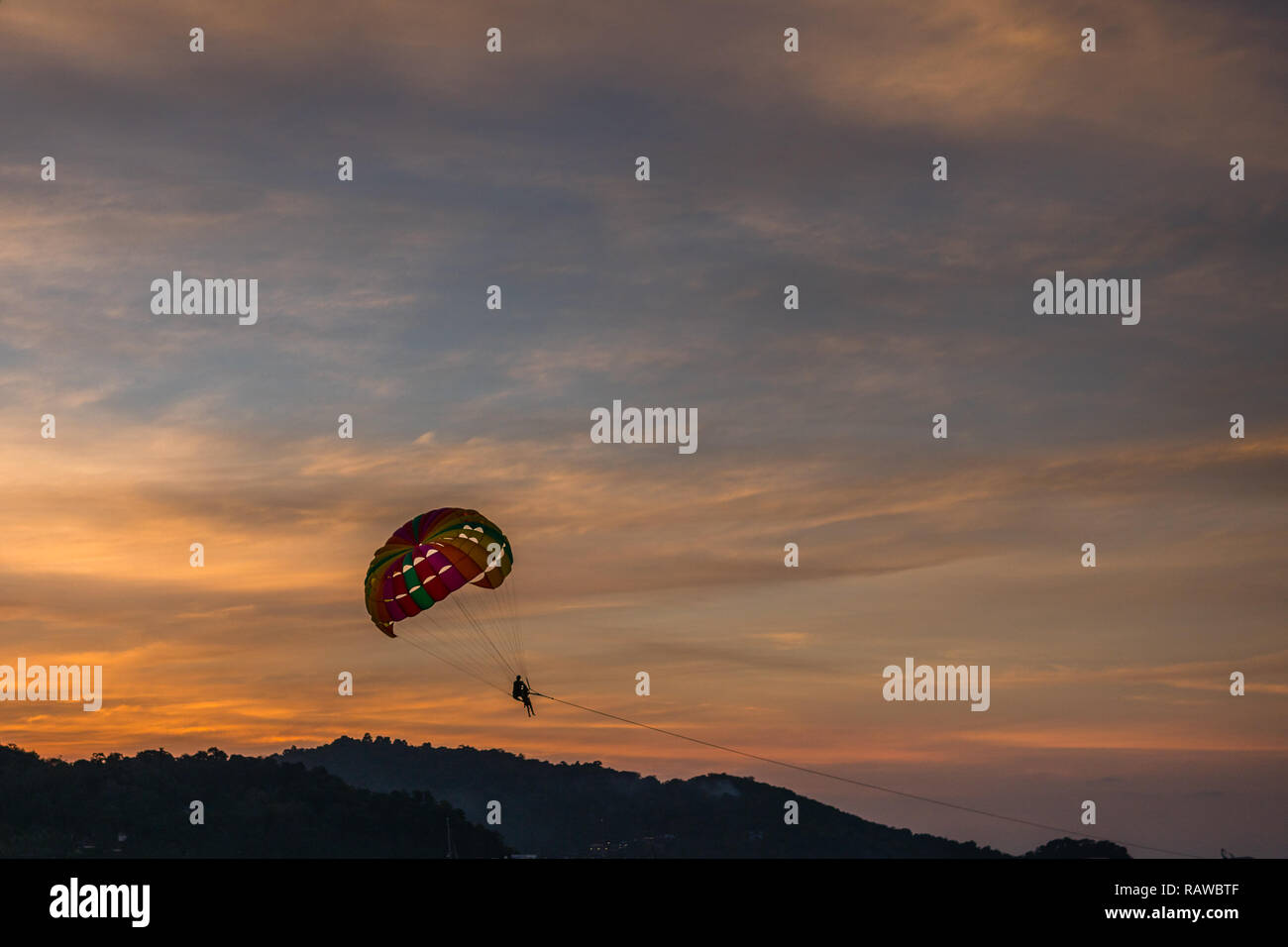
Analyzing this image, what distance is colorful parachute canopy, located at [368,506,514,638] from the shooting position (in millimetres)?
59812

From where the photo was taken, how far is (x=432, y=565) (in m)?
59.9

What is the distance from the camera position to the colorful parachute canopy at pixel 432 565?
59812 millimetres
